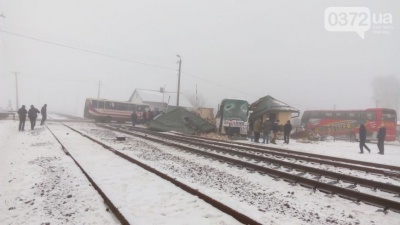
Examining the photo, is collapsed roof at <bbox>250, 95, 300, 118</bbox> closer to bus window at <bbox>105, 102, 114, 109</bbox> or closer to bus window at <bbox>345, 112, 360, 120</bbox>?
bus window at <bbox>345, 112, 360, 120</bbox>

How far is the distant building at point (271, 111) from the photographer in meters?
23.4

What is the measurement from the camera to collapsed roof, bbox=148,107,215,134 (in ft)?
77.9

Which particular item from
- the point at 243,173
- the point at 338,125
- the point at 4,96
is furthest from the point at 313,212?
the point at 4,96

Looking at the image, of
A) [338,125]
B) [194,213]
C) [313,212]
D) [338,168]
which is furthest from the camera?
[338,125]

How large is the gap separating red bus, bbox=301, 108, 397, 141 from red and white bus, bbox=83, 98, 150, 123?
2174 cm

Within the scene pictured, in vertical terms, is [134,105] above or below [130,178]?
above

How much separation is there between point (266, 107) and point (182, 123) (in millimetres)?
7088

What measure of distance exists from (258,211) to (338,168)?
5.94 meters

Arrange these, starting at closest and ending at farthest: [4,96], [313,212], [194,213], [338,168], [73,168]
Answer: [194,213] < [313,212] < [73,168] < [338,168] < [4,96]

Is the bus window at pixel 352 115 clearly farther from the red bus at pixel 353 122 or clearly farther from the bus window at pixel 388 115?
the bus window at pixel 388 115

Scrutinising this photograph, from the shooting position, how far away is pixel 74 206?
15.7 feet

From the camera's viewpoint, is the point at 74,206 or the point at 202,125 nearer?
the point at 74,206

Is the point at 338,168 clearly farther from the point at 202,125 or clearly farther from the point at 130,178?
the point at 202,125

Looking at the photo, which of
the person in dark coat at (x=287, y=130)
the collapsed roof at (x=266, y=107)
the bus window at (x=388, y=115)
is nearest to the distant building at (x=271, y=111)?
the collapsed roof at (x=266, y=107)
